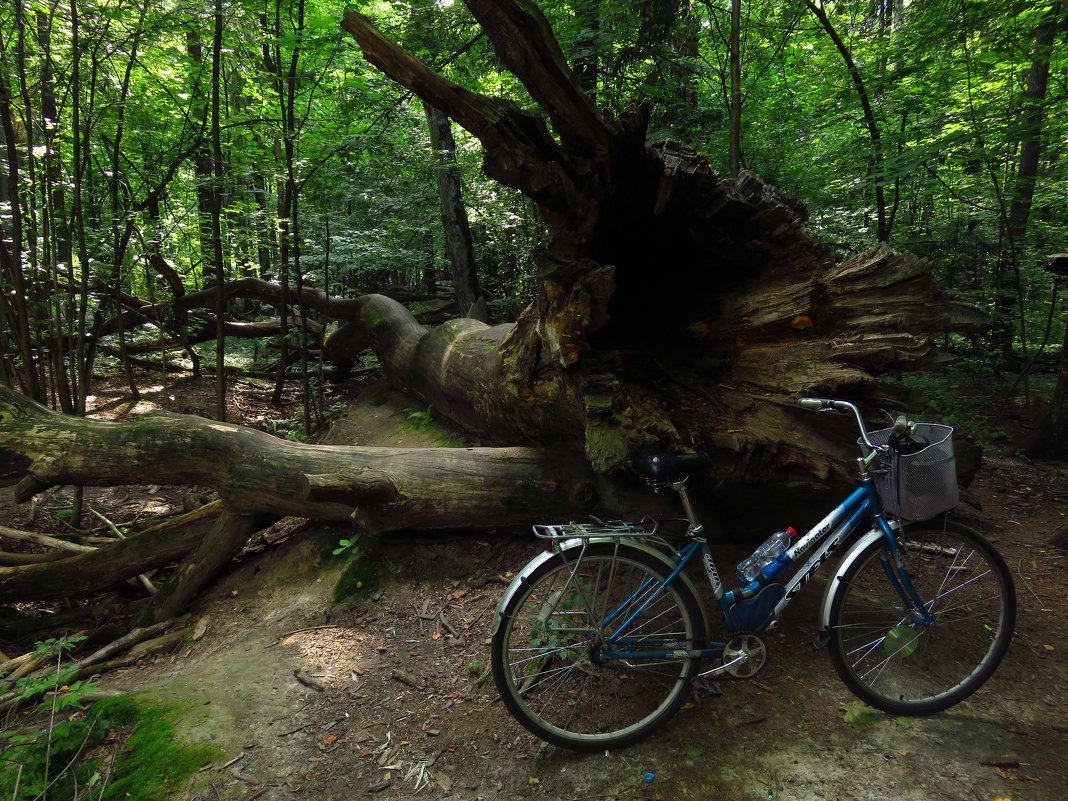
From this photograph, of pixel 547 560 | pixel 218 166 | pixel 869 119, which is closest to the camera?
pixel 547 560

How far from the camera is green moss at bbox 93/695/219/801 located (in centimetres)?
225

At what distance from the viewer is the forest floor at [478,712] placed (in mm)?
2119

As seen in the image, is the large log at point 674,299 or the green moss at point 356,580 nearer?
the large log at point 674,299

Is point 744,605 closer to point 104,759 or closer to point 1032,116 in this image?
point 104,759

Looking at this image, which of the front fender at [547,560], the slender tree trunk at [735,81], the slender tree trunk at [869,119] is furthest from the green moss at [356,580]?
the slender tree trunk at [869,119]

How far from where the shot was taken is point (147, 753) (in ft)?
7.89

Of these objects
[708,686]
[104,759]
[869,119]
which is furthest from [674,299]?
[869,119]

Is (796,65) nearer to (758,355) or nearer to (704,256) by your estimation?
(704,256)

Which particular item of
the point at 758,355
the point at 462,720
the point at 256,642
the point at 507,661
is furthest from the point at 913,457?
the point at 256,642

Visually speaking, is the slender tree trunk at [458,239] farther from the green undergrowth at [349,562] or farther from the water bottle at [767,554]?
the water bottle at [767,554]

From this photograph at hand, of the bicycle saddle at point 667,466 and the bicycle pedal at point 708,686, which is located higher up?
the bicycle saddle at point 667,466

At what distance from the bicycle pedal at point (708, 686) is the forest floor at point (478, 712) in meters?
0.13

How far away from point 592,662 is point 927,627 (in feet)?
4.91

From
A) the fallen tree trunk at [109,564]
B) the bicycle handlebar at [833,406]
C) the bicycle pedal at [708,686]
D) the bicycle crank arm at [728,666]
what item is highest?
the bicycle handlebar at [833,406]
